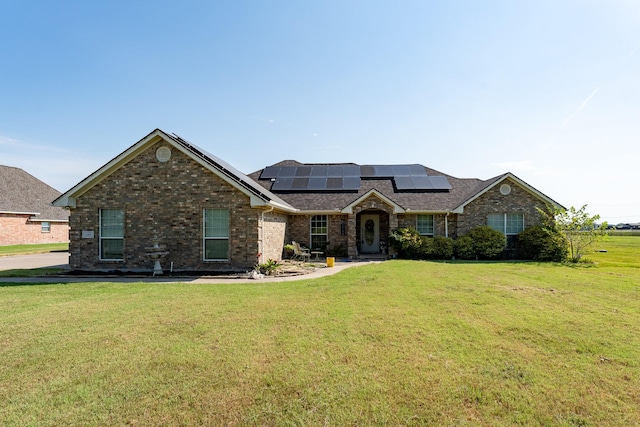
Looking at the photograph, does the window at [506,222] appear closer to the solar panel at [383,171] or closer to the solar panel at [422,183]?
the solar panel at [422,183]

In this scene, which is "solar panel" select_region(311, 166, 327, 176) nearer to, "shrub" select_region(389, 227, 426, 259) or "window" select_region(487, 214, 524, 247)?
"shrub" select_region(389, 227, 426, 259)

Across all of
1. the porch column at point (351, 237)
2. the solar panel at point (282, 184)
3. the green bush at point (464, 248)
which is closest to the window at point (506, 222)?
the green bush at point (464, 248)

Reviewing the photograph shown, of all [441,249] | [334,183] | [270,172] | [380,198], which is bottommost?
[441,249]

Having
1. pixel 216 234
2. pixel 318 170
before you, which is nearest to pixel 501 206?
pixel 318 170

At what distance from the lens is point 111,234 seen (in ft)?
45.1

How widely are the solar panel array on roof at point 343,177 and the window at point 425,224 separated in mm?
2970

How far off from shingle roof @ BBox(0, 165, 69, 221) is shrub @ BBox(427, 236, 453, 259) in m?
33.2

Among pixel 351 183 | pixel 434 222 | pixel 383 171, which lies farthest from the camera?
pixel 383 171

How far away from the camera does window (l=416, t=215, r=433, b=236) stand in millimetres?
19453

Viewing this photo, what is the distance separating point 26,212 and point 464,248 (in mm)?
35756

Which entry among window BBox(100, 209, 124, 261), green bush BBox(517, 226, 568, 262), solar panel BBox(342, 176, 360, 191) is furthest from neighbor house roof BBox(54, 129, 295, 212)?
green bush BBox(517, 226, 568, 262)

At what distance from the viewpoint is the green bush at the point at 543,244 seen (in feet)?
56.5

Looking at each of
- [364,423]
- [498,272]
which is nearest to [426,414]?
[364,423]

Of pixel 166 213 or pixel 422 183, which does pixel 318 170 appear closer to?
pixel 422 183
